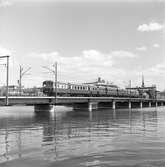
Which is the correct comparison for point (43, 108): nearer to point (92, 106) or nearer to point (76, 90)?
point (76, 90)

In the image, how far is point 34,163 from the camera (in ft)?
47.5

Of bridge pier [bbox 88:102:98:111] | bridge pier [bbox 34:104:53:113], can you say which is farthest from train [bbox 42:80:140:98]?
bridge pier [bbox 34:104:53:113]

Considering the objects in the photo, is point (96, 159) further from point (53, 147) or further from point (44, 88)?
point (44, 88)

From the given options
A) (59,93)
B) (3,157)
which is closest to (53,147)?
(3,157)

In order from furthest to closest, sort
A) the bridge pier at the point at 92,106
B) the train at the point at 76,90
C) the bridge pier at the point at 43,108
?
the bridge pier at the point at 92,106 < the train at the point at 76,90 < the bridge pier at the point at 43,108

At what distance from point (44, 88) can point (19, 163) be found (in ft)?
227

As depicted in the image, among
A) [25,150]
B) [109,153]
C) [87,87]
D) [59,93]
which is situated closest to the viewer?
[109,153]

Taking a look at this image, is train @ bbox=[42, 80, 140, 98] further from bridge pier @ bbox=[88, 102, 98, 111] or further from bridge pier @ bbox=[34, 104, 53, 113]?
bridge pier @ bbox=[34, 104, 53, 113]

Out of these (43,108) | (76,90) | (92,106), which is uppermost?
(76,90)

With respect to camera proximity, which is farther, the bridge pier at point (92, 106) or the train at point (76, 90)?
the bridge pier at point (92, 106)

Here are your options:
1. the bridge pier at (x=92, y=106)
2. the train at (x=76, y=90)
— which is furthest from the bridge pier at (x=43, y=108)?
the bridge pier at (x=92, y=106)

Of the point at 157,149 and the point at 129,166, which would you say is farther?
the point at 157,149

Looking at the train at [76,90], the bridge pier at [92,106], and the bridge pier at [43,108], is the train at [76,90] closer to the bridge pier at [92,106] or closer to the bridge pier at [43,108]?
the bridge pier at [92,106]

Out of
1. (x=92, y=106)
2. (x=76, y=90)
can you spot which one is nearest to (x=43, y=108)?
(x=76, y=90)
